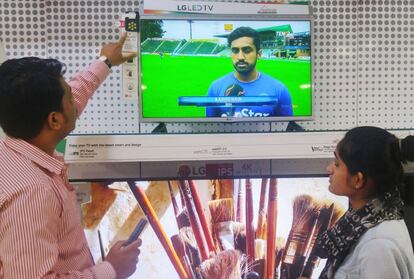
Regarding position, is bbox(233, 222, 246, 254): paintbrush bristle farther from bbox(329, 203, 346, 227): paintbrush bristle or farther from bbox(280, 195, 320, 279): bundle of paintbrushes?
bbox(329, 203, 346, 227): paintbrush bristle

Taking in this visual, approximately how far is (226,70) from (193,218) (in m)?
0.57

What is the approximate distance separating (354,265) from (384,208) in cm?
19

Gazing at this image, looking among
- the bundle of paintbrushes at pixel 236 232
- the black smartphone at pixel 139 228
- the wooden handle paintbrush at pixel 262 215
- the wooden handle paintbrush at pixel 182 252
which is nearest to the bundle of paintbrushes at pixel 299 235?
the bundle of paintbrushes at pixel 236 232

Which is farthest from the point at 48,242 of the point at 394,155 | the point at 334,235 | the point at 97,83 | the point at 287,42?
the point at 287,42

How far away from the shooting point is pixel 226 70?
1.90 meters

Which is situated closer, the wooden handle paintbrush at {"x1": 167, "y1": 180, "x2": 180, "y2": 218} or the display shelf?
the display shelf

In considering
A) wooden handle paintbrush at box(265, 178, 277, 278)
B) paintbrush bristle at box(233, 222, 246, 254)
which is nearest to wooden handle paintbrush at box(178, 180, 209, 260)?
paintbrush bristle at box(233, 222, 246, 254)

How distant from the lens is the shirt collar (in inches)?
51.9

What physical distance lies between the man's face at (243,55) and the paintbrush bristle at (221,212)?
0.50 m

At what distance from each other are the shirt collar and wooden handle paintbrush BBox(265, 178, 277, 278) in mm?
785

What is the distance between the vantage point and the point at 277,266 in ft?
5.97

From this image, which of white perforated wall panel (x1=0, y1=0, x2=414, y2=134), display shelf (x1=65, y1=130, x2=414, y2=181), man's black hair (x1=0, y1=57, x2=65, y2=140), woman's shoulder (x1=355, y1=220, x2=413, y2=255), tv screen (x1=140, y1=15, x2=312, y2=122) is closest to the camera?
man's black hair (x1=0, y1=57, x2=65, y2=140)

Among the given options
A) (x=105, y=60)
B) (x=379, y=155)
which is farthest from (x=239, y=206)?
(x=105, y=60)

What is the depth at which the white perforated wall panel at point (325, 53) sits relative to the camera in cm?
201
